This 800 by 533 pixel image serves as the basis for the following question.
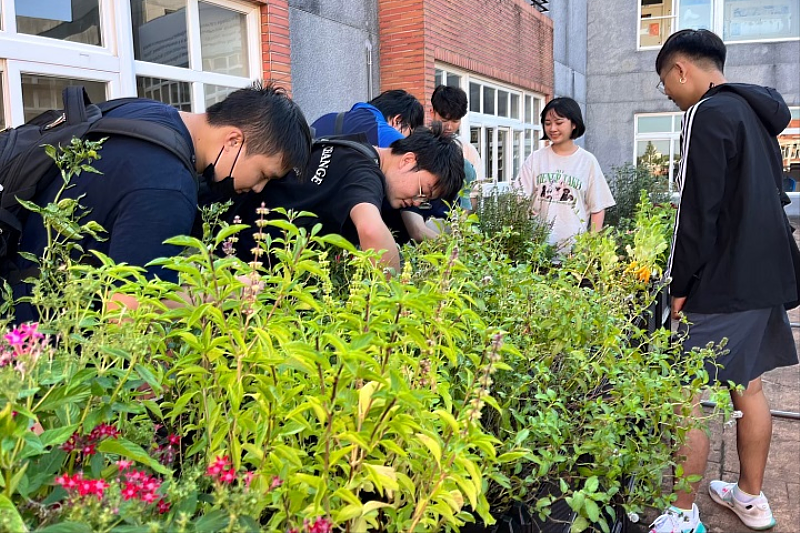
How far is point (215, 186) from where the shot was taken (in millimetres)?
2215

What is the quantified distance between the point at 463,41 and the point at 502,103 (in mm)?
3177

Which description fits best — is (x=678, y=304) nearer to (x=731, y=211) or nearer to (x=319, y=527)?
(x=731, y=211)

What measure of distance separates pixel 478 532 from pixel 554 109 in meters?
3.99

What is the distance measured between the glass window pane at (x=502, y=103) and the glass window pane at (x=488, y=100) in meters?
0.39

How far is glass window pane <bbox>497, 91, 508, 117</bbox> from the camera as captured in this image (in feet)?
41.3

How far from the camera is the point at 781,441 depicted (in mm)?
4320

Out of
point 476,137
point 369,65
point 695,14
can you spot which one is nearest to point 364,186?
point 369,65

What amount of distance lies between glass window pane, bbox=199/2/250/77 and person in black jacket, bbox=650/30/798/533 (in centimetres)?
397

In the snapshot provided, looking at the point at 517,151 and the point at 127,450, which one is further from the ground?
the point at 517,151

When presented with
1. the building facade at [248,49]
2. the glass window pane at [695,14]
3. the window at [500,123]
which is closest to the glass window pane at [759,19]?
the glass window pane at [695,14]

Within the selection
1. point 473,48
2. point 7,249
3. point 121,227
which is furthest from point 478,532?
point 473,48

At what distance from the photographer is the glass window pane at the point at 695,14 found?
18359 mm

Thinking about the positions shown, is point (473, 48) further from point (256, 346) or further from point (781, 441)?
point (256, 346)

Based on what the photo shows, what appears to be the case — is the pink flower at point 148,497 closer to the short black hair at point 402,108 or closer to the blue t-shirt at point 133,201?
the blue t-shirt at point 133,201
